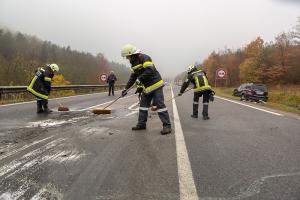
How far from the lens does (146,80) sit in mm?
6965

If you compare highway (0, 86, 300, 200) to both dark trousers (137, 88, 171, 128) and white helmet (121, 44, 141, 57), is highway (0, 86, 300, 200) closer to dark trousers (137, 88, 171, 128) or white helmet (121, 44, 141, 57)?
dark trousers (137, 88, 171, 128)

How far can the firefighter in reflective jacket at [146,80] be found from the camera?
6676 millimetres

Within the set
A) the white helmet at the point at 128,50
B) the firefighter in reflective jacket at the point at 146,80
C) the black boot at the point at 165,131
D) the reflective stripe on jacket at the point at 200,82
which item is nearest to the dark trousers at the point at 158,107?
the firefighter in reflective jacket at the point at 146,80

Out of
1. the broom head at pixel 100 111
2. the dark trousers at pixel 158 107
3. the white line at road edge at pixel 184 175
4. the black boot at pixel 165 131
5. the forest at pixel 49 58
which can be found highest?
the forest at pixel 49 58

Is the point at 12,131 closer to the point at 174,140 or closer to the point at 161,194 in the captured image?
the point at 174,140

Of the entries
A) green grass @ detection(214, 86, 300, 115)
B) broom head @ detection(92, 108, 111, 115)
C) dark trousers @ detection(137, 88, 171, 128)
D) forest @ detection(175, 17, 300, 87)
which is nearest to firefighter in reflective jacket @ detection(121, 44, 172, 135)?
dark trousers @ detection(137, 88, 171, 128)

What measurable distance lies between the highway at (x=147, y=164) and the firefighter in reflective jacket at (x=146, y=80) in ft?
1.31

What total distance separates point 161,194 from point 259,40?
2638 inches

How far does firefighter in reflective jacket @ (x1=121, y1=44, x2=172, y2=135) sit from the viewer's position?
21.9ft

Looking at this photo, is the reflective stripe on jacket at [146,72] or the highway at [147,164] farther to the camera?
the reflective stripe on jacket at [146,72]

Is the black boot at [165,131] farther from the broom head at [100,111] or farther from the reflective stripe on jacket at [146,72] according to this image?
the broom head at [100,111]

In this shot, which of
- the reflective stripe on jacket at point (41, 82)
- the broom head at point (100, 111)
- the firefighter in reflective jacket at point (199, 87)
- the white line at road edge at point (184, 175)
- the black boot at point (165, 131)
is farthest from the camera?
the reflective stripe on jacket at point (41, 82)

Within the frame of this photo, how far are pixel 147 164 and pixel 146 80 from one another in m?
3.21

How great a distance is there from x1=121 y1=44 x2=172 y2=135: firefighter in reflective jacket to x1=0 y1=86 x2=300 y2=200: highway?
40 centimetres
